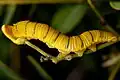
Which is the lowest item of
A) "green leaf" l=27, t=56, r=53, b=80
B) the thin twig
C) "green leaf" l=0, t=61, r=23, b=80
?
the thin twig

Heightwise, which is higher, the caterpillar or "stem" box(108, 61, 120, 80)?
the caterpillar

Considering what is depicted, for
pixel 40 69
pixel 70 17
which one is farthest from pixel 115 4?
pixel 40 69

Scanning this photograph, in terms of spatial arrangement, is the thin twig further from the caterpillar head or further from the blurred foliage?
the caterpillar head

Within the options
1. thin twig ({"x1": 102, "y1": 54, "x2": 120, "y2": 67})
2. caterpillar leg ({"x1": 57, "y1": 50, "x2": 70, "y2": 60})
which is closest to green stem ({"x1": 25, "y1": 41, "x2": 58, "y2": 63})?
caterpillar leg ({"x1": 57, "y1": 50, "x2": 70, "y2": 60})

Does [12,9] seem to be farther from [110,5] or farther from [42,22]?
[110,5]

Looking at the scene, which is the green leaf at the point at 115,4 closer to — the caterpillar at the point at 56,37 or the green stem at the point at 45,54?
the caterpillar at the point at 56,37

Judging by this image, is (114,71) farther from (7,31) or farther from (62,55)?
(7,31)

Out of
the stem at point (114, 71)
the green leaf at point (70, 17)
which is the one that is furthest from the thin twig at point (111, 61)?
the green leaf at point (70, 17)
